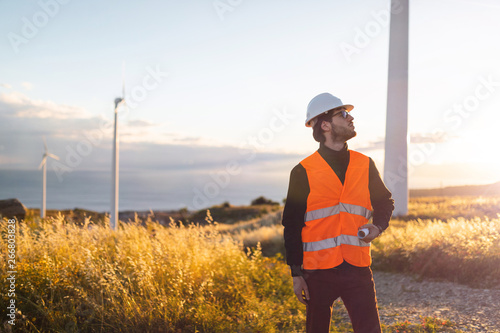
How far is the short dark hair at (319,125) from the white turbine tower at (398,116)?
17.8 meters

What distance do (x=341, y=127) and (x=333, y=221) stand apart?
0.76 m

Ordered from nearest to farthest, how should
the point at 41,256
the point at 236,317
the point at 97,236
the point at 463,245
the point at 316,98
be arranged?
the point at 316,98 < the point at 236,317 < the point at 41,256 < the point at 97,236 < the point at 463,245

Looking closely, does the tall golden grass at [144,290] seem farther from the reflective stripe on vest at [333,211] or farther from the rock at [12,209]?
the rock at [12,209]

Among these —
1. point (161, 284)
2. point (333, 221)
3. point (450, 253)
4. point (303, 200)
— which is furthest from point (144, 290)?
point (450, 253)

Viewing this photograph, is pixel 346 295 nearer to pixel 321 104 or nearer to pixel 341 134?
pixel 341 134

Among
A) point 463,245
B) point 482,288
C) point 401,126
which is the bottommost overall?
point 482,288

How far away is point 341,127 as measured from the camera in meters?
3.12

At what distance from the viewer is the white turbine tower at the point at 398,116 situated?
19859 mm

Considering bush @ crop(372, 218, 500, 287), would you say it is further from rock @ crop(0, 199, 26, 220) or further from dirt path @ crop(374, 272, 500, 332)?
rock @ crop(0, 199, 26, 220)

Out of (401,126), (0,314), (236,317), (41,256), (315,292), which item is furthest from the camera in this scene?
(401,126)

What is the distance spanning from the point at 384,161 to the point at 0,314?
18.7 meters

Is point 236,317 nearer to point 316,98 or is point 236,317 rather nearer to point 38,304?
point 38,304

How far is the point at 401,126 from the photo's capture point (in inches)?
782

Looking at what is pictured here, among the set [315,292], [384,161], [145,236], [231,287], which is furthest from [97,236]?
[384,161]
